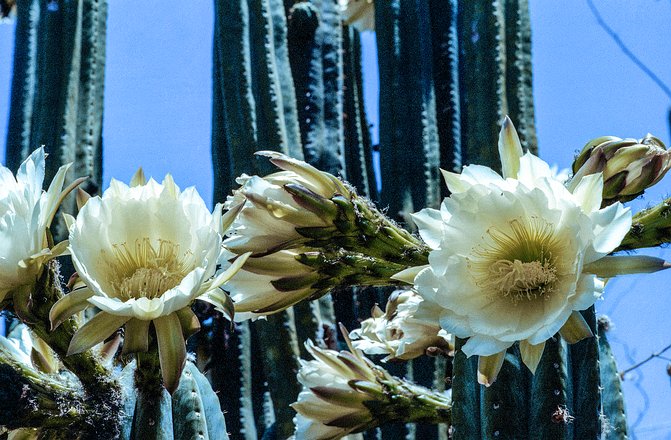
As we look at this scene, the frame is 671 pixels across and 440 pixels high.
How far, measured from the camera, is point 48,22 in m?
3.05

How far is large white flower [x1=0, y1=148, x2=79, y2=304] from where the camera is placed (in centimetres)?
121

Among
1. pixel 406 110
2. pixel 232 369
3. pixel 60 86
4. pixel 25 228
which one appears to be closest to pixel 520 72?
pixel 406 110

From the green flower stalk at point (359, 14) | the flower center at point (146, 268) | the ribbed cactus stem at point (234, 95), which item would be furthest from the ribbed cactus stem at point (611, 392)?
the green flower stalk at point (359, 14)

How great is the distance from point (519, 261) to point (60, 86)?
201 centimetres

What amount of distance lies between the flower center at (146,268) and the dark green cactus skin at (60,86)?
4.77ft

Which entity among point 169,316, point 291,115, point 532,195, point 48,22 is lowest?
point 169,316

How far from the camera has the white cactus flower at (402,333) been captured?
5.42 feet

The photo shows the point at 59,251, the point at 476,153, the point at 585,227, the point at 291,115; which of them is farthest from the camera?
the point at 291,115

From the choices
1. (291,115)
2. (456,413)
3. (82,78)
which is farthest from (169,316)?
(82,78)

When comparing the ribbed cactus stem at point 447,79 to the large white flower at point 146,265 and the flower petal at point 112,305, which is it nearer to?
the large white flower at point 146,265

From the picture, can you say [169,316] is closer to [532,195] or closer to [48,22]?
[532,195]

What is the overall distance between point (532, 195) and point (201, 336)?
5.42ft

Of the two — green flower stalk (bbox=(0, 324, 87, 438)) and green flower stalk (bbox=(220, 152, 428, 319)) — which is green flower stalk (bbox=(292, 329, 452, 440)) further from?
green flower stalk (bbox=(0, 324, 87, 438))

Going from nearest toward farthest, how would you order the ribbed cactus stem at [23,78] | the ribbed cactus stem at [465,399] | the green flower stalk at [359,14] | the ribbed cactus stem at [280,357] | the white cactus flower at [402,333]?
1. the ribbed cactus stem at [465,399]
2. the white cactus flower at [402,333]
3. the ribbed cactus stem at [280,357]
4. the ribbed cactus stem at [23,78]
5. the green flower stalk at [359,14]
